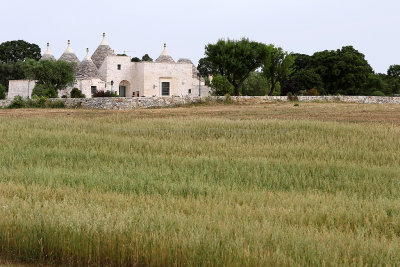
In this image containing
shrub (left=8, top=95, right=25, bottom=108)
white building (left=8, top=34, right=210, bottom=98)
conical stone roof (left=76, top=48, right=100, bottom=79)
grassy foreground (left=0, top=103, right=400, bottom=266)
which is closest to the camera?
grassy foreground (left=0, top=103, right=400, bottom=266)

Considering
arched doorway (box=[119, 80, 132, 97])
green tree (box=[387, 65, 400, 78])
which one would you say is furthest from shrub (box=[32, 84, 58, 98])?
green tree (box=[387, 65, 400, 78])

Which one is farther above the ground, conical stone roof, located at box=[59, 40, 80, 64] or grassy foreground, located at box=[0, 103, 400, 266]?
conical stone roof, located at box=[59, 40, 80, 64]

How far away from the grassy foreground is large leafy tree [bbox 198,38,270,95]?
33.0m

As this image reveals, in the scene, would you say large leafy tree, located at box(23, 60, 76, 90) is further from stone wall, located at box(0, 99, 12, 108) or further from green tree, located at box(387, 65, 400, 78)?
green tree, located at box(387, 65, 400, 78)

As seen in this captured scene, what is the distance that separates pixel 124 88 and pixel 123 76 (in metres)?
1.88

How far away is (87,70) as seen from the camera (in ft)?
167

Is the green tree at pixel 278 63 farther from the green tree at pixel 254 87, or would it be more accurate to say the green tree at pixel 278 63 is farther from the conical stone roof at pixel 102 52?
the conical stone roof at pixel 102 52

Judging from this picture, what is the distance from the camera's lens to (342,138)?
13.1 metres

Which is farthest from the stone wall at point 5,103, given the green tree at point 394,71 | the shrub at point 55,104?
the green tree at point 394,71

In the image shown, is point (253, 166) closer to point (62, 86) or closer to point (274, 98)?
point (274, 98)

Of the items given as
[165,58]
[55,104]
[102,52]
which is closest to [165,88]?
[165,58]

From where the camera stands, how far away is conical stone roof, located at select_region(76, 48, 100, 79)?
Answer: 166 ft

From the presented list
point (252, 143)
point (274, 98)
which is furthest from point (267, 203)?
point (274, 98)

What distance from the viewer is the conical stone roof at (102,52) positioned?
54.8m
